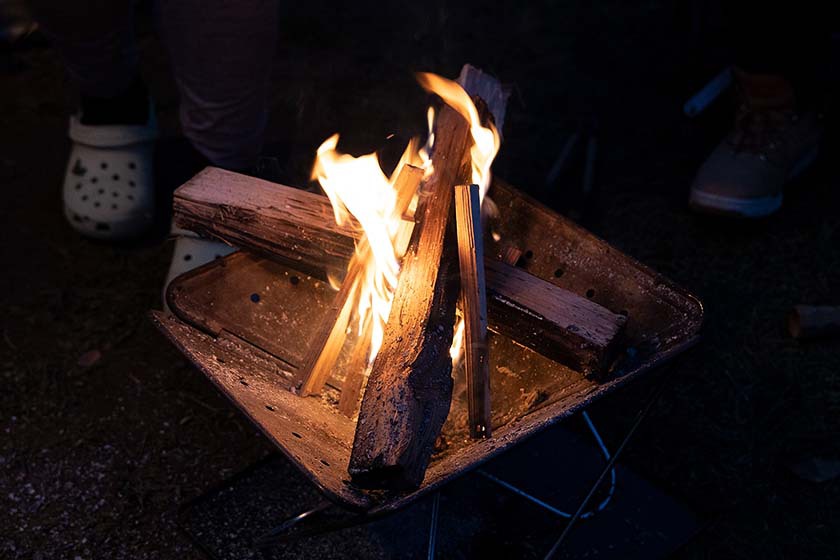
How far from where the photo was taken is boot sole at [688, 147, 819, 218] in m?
2.77

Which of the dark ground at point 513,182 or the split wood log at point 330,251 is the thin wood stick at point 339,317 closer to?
the split wood log at point 330,251

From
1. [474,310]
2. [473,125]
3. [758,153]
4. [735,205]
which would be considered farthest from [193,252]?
[758,153]

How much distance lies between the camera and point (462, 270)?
1.57 m

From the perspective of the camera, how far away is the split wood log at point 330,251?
1.54m

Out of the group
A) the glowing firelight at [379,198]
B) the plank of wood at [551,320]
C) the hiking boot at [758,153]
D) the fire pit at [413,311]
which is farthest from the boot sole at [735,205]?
the plank of wood at [551,320]

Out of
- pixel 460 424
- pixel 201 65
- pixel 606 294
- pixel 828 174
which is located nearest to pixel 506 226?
pixel 606 294

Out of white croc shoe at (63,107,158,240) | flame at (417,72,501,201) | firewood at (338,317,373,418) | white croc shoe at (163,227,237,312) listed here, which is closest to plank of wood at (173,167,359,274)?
firewood at (338,317,373,418)

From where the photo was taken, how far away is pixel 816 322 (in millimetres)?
2404

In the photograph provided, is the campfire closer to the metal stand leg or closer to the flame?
the flame

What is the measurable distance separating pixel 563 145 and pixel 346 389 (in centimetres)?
188

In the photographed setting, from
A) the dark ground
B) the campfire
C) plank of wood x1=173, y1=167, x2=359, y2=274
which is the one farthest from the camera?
the dark ground

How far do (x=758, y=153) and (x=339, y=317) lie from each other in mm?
1818

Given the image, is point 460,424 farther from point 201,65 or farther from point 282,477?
point 201,65

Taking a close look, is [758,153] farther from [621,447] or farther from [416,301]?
[416,301]
